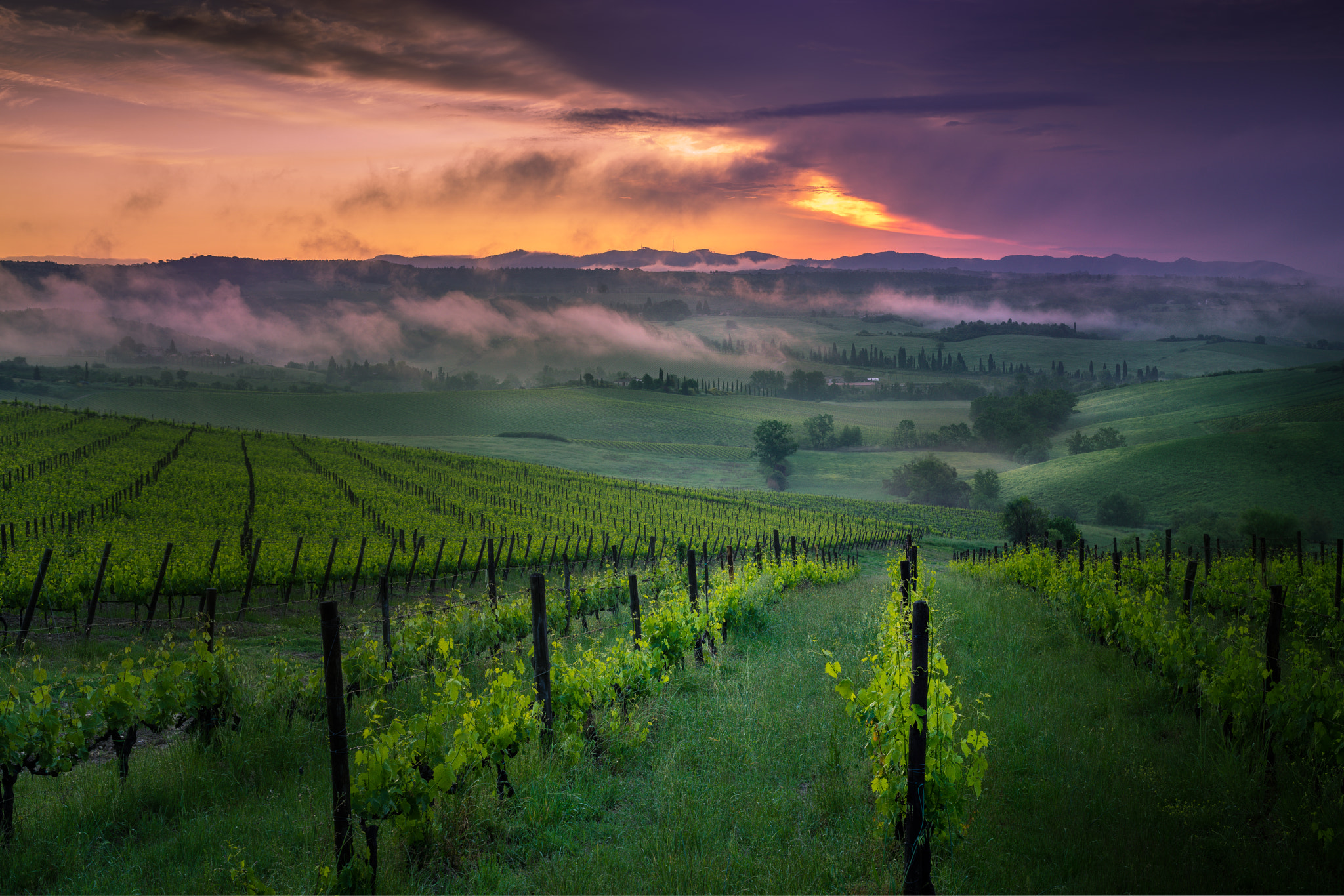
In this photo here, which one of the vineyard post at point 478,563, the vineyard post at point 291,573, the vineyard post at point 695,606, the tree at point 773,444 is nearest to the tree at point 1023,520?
the tree at point 773,444

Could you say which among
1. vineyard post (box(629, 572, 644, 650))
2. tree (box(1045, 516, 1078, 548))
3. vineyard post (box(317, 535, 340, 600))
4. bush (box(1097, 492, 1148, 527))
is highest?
vineyard post (box(629, 572, 644, 650))

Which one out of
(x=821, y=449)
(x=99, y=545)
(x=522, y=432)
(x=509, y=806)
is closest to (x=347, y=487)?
(x=99, y=545)

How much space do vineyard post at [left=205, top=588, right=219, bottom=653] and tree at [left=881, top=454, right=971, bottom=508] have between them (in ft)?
314

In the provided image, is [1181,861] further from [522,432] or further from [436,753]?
[522,432]

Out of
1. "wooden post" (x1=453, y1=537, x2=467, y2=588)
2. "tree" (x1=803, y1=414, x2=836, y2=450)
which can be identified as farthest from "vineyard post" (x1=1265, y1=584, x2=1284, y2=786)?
"tree" (x1=803, y1=414, x2=836, y2=450)

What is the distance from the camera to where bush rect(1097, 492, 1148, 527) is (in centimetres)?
7738

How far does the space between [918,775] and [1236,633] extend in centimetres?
772

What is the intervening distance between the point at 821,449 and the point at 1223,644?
114 m

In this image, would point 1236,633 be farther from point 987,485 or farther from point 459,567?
point 987,485

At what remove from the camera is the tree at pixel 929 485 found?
9812cm

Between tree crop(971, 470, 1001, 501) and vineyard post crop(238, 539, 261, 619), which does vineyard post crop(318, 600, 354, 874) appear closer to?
vineyard post crop(238, 539, 261, 619)

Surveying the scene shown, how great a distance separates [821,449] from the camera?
124 metres

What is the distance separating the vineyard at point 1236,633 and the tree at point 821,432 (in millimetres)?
107835

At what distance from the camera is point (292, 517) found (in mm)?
30734
